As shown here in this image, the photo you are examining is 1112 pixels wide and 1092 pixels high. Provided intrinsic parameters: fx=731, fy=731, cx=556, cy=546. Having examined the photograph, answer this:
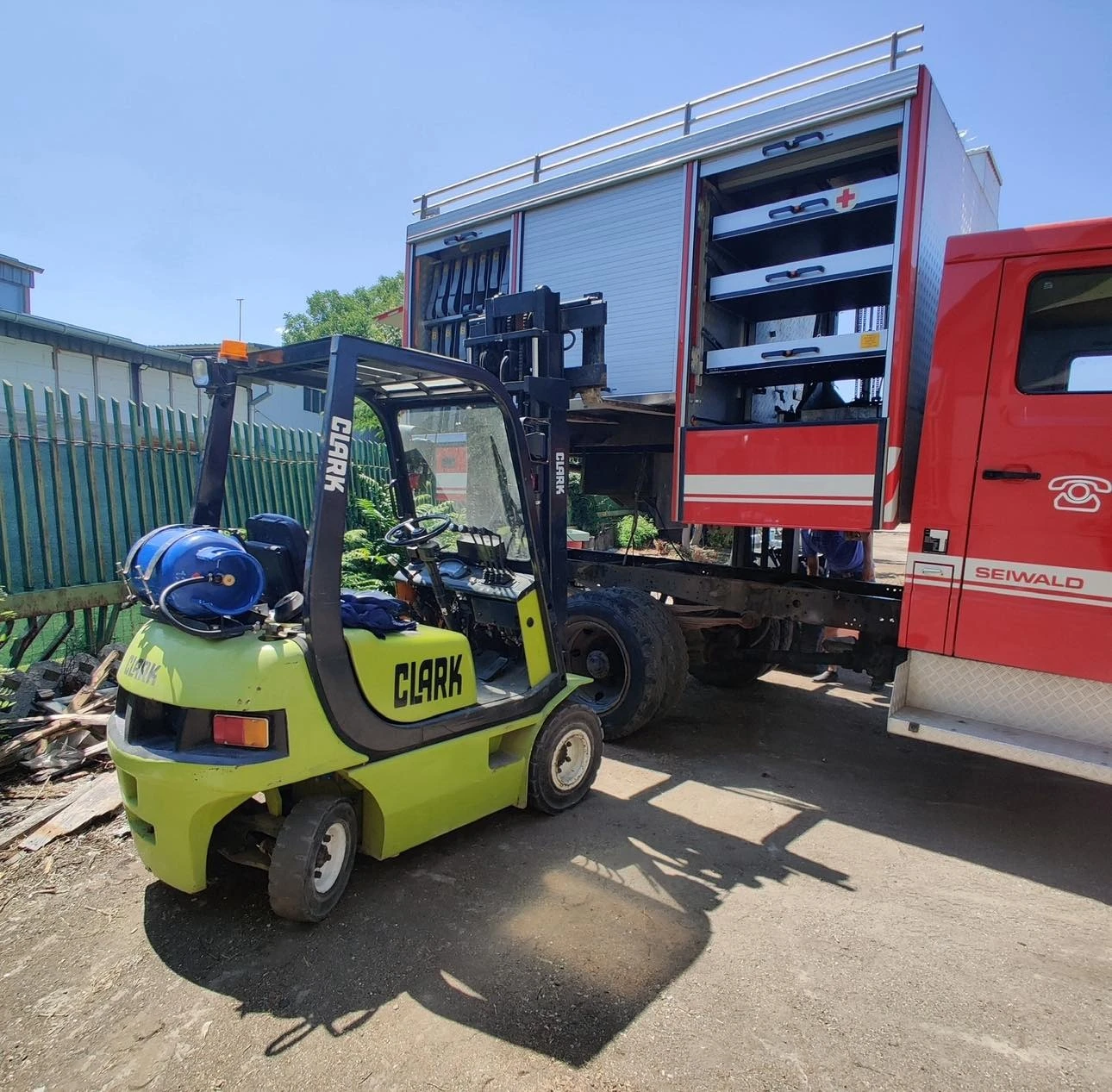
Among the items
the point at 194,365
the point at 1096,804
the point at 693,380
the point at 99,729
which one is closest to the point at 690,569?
the point at 693,380

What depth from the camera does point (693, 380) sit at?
500 cm

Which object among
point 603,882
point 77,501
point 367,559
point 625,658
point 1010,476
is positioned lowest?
point 603,882

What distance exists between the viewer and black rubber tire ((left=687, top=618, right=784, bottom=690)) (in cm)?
628

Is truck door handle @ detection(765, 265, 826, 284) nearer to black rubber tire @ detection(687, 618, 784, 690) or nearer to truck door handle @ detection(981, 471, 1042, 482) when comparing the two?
truck door handle @ detection(981, 471, 1042, 482)

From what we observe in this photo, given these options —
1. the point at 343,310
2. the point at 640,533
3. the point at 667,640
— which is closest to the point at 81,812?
the point at 667,640

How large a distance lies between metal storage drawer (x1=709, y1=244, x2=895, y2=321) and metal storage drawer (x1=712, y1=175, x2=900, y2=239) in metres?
0.26

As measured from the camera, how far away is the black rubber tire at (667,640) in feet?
17.0

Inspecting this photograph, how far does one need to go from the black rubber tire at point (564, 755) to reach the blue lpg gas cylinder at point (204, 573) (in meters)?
1.64

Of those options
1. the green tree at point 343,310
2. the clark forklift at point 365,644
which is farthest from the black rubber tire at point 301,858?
the green tree at point 343,310

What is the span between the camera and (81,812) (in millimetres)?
3740

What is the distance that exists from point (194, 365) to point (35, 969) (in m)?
2.46

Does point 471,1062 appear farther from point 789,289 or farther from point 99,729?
point 789,289

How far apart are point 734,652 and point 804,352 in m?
2.82

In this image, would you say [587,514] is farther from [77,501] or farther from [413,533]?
[413,533]
